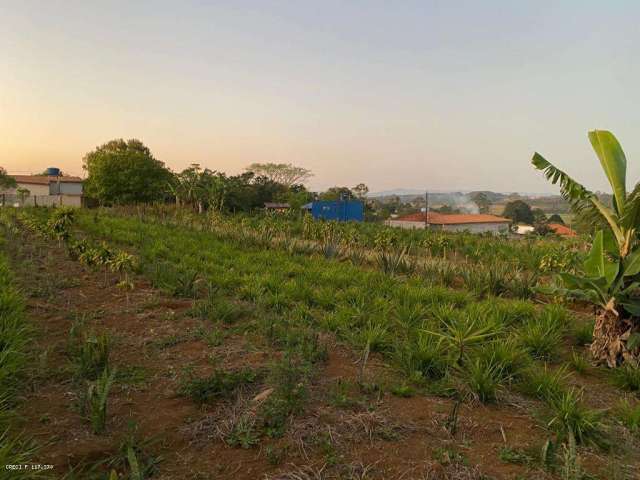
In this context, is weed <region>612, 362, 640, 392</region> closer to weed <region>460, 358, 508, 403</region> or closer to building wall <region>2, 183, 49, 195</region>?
weed <region>460, 358, 508, 403</region>

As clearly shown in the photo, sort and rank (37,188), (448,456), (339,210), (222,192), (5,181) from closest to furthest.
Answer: (448,456)
(222,192)
(339,210)
(5,181)
(37,188)

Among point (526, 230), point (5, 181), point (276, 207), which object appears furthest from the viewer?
point (5, 181)

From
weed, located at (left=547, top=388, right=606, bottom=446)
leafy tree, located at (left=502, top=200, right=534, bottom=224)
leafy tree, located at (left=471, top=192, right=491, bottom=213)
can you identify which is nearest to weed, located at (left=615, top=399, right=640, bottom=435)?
weed, located at (left=547, top=388, right=606, bottom=446)

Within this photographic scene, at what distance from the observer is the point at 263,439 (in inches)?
92.9

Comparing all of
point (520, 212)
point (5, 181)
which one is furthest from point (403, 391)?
point (520, 212)

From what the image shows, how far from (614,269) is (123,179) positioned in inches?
1312

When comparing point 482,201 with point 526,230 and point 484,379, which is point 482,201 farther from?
point 484,379

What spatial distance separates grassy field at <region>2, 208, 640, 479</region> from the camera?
2.20m

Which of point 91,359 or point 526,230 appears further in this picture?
point 526,230

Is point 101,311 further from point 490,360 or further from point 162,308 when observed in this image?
point 490,360

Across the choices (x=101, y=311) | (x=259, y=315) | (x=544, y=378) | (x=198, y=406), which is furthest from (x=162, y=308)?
(x=544, y=378)

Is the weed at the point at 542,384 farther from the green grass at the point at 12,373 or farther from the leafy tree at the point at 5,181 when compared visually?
the leafy tree at the point at 5,181

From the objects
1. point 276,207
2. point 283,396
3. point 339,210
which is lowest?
point 283,396

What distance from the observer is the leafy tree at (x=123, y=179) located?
31.5 m
